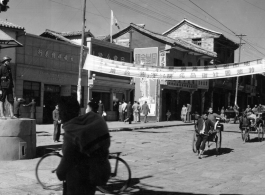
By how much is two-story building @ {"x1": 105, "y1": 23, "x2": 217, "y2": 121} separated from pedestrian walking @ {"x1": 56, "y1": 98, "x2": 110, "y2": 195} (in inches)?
1134

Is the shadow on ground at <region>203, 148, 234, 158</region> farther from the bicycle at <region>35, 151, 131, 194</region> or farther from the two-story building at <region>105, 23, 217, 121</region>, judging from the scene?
the two-story building at <region>105, 23, 217, 121</region>

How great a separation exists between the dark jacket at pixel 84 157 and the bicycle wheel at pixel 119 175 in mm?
2568

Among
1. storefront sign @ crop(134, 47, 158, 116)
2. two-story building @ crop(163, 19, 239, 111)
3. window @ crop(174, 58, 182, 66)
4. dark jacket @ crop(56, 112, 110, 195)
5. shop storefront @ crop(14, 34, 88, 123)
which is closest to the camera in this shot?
dark jacket @ crop(56, 112, 110, 195)

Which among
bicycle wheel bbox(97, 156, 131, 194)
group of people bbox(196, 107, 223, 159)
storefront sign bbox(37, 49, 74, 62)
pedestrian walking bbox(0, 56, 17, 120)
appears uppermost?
storefront sign bbox(37, 49, 74, 62)

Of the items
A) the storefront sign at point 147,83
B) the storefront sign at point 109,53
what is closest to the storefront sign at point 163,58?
the storefront sign at point 147,83

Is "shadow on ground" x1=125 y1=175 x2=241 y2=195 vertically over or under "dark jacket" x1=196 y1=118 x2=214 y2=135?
under

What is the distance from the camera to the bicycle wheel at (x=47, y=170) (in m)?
6.06

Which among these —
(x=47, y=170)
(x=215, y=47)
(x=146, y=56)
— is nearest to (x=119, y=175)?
(x=47, y=170)

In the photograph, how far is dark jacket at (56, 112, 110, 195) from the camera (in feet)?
10.6

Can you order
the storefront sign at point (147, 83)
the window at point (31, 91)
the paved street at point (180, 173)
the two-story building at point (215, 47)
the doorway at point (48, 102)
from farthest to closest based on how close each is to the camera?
1. the two-story building at point (215, 47)
2. the storefront sign at point (147, 83)
3. the doorway at point (48, 102)
4. the window at point (31, 91)
5. the paved street at point (180, 173)

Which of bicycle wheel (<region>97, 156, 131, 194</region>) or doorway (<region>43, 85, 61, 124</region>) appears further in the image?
doorway (<region>43, 85, 61, 124</region>)

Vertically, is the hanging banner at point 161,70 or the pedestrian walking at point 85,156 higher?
the hanging banner at point 161,70

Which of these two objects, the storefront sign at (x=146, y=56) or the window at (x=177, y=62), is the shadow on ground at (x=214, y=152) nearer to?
the storefront sign at (x=146, y=56)

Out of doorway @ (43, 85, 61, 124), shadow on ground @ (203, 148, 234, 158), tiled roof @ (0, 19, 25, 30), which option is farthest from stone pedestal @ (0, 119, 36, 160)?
doorway @ (43, 85, 61, 124)
